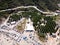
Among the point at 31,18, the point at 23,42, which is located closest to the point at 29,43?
the point at 23,42

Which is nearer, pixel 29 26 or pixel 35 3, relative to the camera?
pixel 29 26

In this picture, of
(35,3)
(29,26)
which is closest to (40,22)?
(29,26)

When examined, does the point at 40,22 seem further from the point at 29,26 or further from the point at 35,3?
the point at 35,3

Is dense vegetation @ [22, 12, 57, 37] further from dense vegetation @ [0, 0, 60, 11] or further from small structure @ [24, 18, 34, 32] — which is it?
dense vegetation @ [0, 0, 60, 11]

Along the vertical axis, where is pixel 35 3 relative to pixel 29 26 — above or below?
below

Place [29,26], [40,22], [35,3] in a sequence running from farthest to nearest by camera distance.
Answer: [35,3] → [40,22] → [29,26]

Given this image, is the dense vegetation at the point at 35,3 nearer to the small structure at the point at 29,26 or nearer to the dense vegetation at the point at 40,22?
the dense vegetation at the point at 40,22

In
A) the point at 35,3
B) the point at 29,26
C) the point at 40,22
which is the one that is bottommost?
the point at 35,3

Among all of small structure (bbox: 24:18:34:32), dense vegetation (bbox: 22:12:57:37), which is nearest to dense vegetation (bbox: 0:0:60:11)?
dense vegetation (bbox: 22:12:57:37)

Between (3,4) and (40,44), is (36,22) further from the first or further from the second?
(3,4)

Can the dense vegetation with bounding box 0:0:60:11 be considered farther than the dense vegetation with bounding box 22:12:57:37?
Yes

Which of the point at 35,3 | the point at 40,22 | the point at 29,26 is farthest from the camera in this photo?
the point at 35,3
